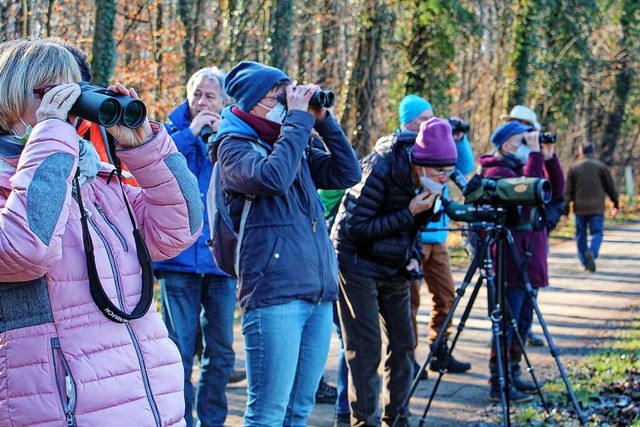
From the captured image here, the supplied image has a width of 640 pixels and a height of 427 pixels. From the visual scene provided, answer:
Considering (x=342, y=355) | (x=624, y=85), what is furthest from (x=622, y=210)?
(x=342, y=355)

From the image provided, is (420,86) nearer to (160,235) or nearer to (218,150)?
(218,150)

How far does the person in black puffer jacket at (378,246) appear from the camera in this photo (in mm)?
4758

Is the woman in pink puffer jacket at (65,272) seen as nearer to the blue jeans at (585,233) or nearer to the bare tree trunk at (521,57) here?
the blue jeans at (585,233)

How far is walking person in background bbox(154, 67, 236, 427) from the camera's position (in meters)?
4.79

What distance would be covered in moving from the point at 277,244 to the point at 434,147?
1309mm

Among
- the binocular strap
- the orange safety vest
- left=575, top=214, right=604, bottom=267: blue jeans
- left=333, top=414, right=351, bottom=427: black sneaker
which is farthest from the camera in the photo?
left=575, top=214, right=604, bottom=267: blue jeans

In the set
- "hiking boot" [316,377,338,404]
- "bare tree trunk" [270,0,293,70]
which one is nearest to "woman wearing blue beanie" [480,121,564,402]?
"hiking boot" [316,377,338,404]

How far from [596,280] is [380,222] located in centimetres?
860

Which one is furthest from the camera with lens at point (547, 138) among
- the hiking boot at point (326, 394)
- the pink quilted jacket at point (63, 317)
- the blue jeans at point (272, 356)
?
the pink quilted jacket at point (63, 317)

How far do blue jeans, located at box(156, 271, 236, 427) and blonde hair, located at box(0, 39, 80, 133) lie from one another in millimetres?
2473

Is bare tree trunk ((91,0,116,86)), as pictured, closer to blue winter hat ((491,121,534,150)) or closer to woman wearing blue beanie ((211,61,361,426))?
blue winter hat ((491,121,534,150))

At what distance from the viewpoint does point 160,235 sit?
2.74 meters

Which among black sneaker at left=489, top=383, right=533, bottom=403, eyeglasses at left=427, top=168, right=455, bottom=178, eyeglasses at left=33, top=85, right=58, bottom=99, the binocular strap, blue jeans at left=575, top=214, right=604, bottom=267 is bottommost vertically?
black sneaker at left=489, top=383, right=533, bottom=403

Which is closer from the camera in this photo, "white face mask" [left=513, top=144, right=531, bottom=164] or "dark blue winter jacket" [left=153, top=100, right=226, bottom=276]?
"dark blue winter jacket" [left=153, top=100, right=226, bottom=276]
